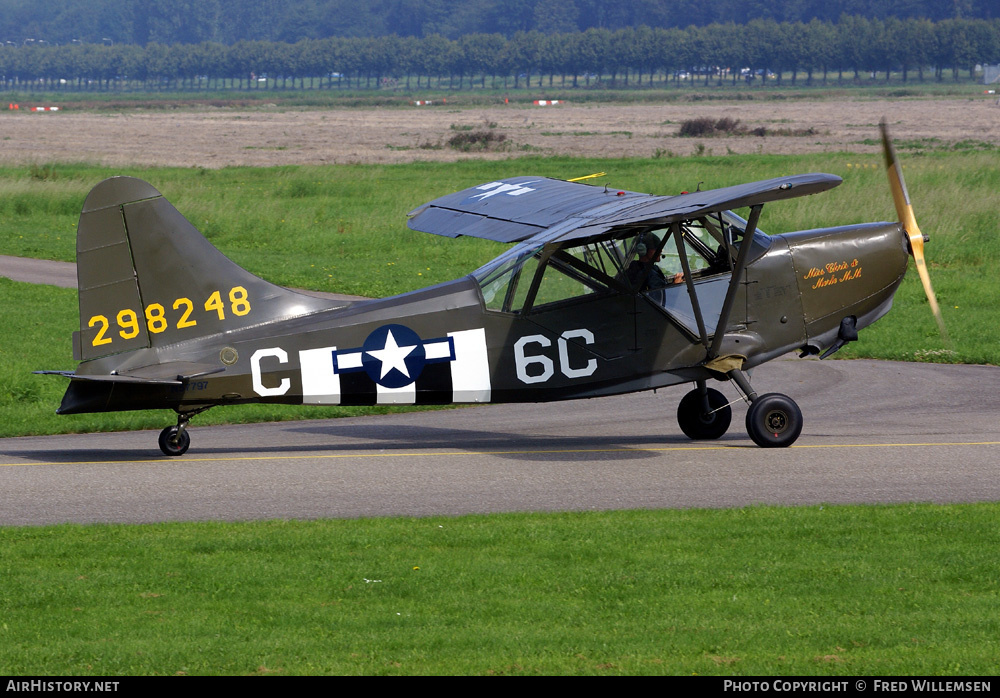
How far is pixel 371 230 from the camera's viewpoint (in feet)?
117

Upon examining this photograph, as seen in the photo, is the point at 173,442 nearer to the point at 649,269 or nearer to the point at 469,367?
the point at 469,367

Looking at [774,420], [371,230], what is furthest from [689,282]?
[371,230]

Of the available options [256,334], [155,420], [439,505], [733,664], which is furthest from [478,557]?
[155,420]

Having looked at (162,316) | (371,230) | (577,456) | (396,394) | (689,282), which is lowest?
(577,456)

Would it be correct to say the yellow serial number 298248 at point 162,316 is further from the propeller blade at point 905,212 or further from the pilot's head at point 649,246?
the propeller blade at point 905,212

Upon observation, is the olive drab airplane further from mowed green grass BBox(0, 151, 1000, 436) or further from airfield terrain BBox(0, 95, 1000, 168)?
airfield terrain BBox(0, 95, 1000, 168)

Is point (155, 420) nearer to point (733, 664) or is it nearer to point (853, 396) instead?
point (853, 396)

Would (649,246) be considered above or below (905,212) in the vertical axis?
below

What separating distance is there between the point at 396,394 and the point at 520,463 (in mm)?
1625

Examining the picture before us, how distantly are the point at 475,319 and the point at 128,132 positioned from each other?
108m

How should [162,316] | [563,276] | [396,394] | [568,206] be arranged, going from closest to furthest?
1. [162,316]
2. [396,394]
3. [563,276]
4. [568,206]

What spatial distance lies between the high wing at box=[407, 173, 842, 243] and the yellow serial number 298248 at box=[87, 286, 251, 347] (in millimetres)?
2646

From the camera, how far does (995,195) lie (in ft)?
115

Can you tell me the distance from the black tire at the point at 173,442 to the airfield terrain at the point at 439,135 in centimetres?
5537
